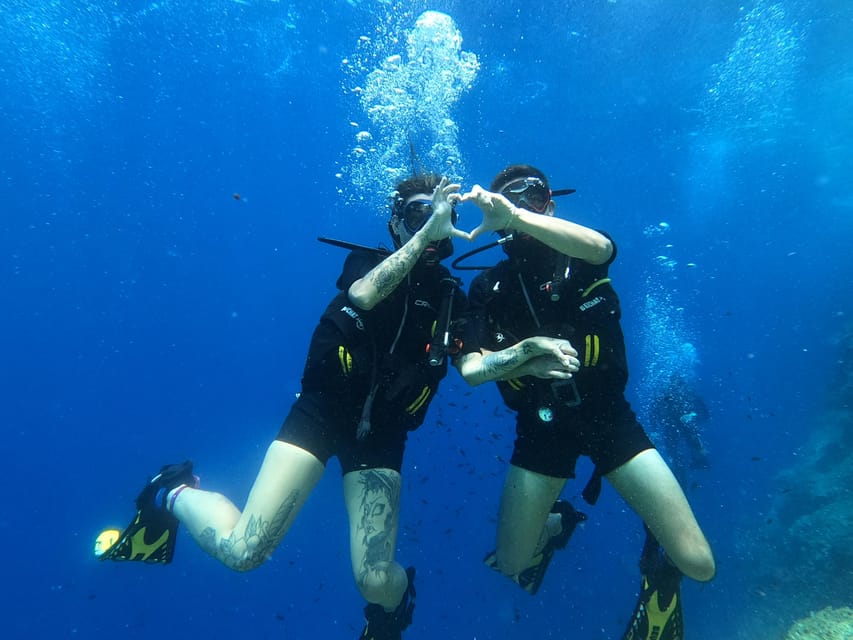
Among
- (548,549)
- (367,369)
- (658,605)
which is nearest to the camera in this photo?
(367,369)

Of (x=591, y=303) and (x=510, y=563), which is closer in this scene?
(x=591, y=303)

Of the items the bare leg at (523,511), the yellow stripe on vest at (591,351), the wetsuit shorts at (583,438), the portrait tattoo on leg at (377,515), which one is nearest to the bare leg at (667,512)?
the wetsuit shorts at (583,438)

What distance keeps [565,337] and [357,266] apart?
7.16 ft

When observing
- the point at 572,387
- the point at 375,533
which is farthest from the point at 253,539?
the point at 572,387

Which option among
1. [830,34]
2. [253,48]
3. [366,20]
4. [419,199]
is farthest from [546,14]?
[419,199]

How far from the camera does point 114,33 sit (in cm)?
2208

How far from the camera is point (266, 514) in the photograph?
4578 mm

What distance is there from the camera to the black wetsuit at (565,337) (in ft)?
15.1

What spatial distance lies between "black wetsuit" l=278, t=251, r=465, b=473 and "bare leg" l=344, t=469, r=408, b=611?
0.18m

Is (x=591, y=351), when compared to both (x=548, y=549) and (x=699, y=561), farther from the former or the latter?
(x=548, y=549)

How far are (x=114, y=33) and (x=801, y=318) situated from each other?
318 ft

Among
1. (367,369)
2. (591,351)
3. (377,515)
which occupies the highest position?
(591,351)

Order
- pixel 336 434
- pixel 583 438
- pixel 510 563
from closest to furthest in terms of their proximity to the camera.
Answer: pixel 583 438 → pixel 336 434 → pixel 510 563

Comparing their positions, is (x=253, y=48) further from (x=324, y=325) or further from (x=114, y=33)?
(x=324, y=325)
